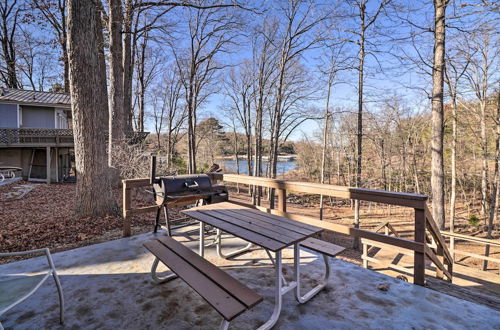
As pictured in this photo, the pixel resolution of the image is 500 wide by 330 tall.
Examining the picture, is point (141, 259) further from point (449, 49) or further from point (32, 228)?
point (449, 49)

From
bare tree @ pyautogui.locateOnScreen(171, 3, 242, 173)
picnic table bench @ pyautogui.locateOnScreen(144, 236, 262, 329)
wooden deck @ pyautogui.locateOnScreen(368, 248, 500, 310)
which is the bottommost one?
wooden deck @ pyautogui.locateOnScreen(368, 248, 500, 310)

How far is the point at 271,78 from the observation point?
1661 centimetres

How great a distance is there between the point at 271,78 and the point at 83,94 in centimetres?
1336

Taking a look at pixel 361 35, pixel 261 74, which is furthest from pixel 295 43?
pixel 261 74

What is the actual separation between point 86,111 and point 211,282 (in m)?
4.67

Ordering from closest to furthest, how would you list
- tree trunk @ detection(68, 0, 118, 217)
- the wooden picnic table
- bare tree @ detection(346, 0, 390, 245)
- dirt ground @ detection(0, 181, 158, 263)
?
1. the wooden picnic table
2. dirt ground @ detection(0, 181, 158, 263)
3. tree trunk @ detection(68, 0, 118, 217)
4. bare tree @ detection(346, 0, 390, 245)

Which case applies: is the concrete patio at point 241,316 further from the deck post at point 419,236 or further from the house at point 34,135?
the house at point 34,135

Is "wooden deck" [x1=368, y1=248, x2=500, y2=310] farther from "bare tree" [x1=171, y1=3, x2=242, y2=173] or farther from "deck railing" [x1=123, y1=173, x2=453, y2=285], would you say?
"bare tree" [x1=171, y1=3, x2=242, y2=173]

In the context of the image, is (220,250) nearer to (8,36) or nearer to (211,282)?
(211,282)

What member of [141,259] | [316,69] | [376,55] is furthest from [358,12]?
[141,259]

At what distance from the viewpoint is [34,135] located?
42.3 ft

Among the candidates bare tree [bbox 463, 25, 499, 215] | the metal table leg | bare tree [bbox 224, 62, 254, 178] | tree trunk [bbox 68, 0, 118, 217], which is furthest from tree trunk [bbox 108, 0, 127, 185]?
bare tree [bbox 463, 25, 499, 215]

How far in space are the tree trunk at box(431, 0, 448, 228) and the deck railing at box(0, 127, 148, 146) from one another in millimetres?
11435

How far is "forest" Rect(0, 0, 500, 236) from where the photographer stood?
6.61 metres
